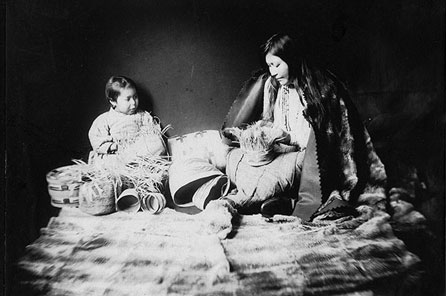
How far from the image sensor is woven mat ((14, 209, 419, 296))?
217cm

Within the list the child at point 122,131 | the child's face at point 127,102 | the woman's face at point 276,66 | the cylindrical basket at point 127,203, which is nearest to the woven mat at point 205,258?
the cylindrical basket at point 127,203

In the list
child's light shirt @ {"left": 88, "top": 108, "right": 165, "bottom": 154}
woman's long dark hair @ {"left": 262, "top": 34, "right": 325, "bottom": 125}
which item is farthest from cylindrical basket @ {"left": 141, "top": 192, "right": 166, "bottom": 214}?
woman's long dark hair @ {"left": 262, "top": 34, "right": 325, "bottom": 125}

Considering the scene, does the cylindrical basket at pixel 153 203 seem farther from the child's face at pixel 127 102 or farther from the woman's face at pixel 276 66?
the woman's face at pixel 276 66

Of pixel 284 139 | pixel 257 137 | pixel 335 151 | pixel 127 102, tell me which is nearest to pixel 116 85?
pixel 127 102

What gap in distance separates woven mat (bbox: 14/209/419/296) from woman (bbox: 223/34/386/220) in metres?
0.13

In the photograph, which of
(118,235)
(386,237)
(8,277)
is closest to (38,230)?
(8,277)

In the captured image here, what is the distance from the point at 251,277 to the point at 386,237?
73 centimetres

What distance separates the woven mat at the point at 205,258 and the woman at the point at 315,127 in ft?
0.43

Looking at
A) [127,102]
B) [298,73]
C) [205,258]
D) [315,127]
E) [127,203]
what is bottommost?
[205,258]

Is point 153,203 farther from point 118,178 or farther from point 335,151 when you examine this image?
point 335,151

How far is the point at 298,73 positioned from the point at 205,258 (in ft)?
3.40

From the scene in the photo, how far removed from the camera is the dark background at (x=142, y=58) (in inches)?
91.0

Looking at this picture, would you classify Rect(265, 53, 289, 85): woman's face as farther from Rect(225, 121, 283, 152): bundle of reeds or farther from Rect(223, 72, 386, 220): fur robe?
Rect(225, 121, 283, 152): bundle of reeds

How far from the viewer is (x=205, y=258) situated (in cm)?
221
